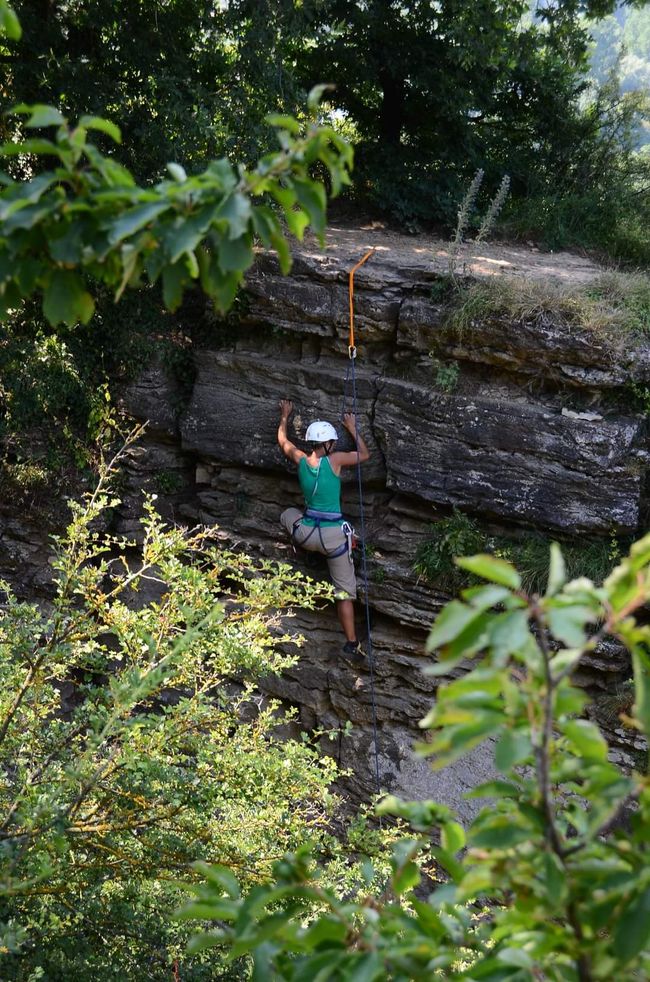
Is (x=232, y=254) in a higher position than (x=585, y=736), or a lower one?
higher

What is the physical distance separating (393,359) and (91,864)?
199 inches

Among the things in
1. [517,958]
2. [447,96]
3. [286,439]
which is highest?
[447,96]

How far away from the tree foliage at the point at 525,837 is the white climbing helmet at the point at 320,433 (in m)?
5.41

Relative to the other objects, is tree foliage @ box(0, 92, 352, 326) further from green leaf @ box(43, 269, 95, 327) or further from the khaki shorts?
the khaki shorts

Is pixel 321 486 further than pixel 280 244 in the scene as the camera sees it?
Yes

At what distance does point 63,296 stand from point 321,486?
5.18m

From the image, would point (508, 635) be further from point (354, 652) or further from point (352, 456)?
point (354, 652)

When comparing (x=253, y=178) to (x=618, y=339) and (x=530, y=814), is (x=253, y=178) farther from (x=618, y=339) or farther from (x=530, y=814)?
(x=618, y=339)

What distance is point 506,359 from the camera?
6844mm

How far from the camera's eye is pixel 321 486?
688 centimetres

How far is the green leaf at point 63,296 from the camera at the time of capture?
172 cm

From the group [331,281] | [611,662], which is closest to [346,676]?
[611,662]

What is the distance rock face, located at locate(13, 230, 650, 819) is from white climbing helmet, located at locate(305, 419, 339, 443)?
1.45 ft

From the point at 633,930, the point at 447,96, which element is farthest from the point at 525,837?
the point at 447,96
